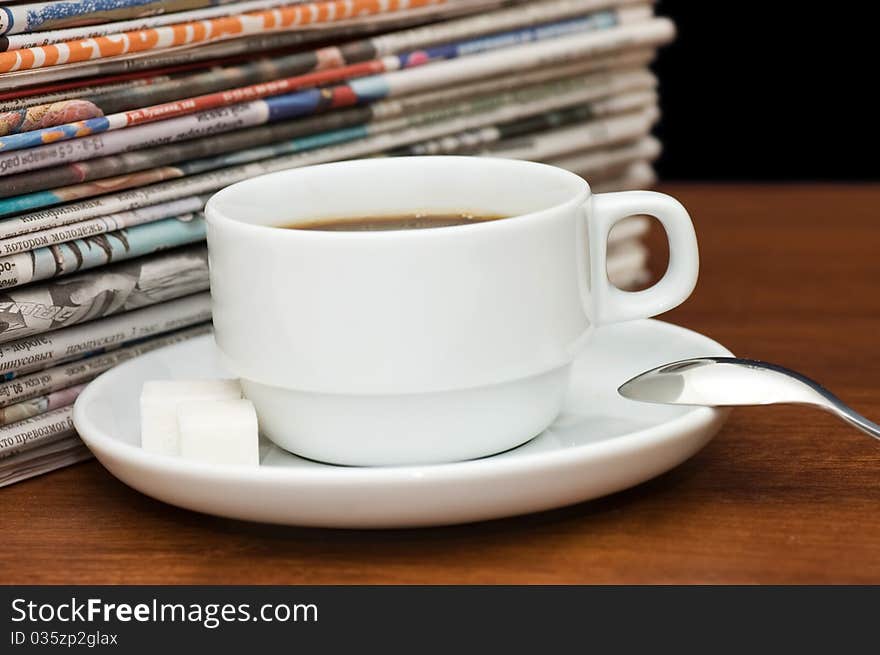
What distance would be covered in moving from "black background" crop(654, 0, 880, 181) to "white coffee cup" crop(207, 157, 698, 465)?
3.69 feet

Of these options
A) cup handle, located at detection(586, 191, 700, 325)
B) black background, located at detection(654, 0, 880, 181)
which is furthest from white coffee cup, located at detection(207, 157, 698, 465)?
black background, located at detection(654, 0, 880, 181)

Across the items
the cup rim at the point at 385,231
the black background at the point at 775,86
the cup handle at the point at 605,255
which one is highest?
the cup rim at the point at 385,231

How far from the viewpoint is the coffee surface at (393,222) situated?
26.7 inches

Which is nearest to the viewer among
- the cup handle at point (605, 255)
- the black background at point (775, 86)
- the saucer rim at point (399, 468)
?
the saucer rim at point (399, 468)

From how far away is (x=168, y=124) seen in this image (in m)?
0.69

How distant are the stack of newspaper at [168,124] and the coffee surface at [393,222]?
0.25 feet

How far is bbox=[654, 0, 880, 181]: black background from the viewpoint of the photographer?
5.50 ft

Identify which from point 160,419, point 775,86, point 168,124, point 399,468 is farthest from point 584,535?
point 775,86

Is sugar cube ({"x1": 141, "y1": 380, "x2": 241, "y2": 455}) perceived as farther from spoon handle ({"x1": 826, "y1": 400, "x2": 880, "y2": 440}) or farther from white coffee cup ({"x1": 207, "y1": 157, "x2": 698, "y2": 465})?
spoon handle ({"x1": 826, "y1": 400, "x2": 880, "y2": 440})

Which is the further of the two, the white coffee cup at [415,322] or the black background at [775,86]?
the black background at [775,86]

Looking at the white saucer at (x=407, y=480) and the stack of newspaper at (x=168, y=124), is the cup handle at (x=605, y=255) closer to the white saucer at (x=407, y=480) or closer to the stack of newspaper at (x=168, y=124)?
the white saucer at (x=407, y=480)

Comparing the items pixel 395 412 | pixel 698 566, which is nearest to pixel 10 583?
pixel 395 412

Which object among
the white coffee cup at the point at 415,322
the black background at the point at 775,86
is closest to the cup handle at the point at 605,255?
the white coffee cup at the point at 415,322

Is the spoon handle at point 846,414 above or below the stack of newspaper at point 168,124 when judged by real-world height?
below
